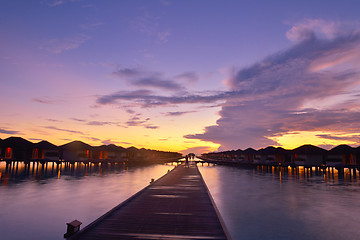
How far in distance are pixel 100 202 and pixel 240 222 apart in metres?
13.8

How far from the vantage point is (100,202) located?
23.6 meters

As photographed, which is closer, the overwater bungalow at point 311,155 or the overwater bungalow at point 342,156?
the overwater bungalow at point 342,156

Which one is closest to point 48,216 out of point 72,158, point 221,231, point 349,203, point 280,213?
point 221,231

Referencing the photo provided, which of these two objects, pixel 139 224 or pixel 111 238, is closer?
pixel 111 238

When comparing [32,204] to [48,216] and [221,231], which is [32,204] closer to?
[48,216]

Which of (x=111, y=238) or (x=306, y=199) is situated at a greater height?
(x=111, y=238)

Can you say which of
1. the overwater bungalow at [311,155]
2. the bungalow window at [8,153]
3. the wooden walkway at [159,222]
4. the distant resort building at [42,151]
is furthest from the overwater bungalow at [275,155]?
the bungalow window at [8,153]

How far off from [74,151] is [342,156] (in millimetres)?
75850

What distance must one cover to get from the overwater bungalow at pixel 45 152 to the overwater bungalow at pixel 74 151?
258 cm

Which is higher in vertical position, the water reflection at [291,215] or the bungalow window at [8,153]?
the bungalow window at [8,153]

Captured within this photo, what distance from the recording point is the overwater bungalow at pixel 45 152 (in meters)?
65.5

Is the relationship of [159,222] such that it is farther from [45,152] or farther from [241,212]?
[45,152]

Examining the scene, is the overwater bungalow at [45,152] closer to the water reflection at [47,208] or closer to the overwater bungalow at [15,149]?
the overwater bungalow at [15,149]

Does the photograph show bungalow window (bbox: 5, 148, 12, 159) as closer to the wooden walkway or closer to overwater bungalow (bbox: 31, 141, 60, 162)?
overwater bungalow (bbox: 31, 141, 60, 162)
